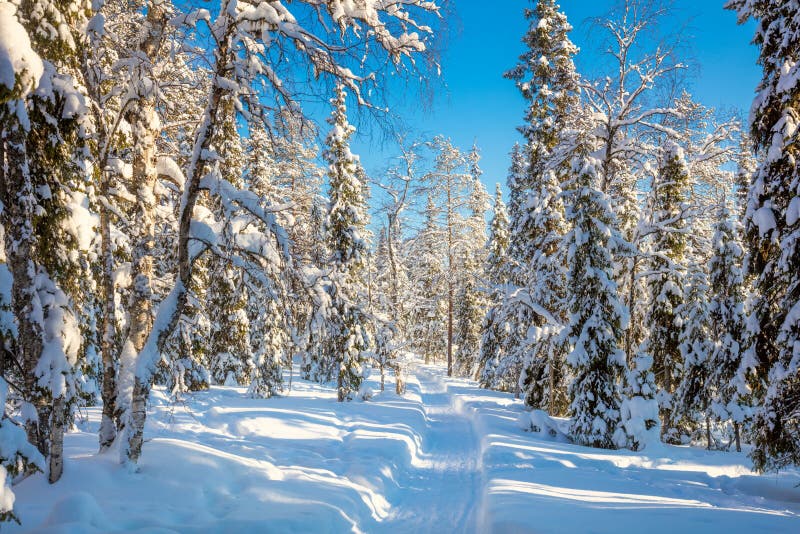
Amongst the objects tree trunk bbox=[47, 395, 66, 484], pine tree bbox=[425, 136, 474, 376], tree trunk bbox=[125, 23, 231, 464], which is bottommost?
tree trunk bbox=[47, 395, 66, 484]

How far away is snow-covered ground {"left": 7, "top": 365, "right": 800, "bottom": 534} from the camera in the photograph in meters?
5.03

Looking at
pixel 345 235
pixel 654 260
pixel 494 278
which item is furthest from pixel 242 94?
pixel 494 278

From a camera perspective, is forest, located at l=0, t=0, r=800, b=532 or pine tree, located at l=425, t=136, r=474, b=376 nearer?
forest, located at l=0, t=0, r=800, b=532

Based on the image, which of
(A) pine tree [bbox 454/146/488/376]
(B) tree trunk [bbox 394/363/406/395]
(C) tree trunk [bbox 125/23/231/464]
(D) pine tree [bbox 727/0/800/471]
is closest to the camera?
(C) tree trunk [bbox 125/23/231/464]

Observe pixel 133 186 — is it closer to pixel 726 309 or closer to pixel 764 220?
pixel 764 220

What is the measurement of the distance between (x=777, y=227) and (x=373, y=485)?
319 inches

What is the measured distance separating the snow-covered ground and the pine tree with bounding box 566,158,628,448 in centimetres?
169

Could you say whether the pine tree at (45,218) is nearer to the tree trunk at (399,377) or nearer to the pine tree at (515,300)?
the pine tree at (515,300)

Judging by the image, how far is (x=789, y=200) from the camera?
20.5ft

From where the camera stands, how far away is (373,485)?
7.75 meters

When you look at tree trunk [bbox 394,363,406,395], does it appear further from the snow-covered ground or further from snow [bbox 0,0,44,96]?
snow [bbox 0,0,44,96]

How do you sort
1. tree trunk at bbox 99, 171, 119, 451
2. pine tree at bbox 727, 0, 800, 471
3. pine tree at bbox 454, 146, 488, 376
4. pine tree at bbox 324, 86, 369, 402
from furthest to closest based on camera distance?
1. pine tree at bbox 454, 146, 488, 376
2. pine tree at bbox 324, 86, 369, 402
3. tree trunk at bbox 99, 171, 119, 451
4. pine tree at bbox 727, 0, 800, 471

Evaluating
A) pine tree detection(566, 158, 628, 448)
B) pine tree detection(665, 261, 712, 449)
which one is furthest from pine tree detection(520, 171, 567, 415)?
pine tree detection(665, 261, 712, 449)

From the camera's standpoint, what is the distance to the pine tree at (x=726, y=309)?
47.5 feet
